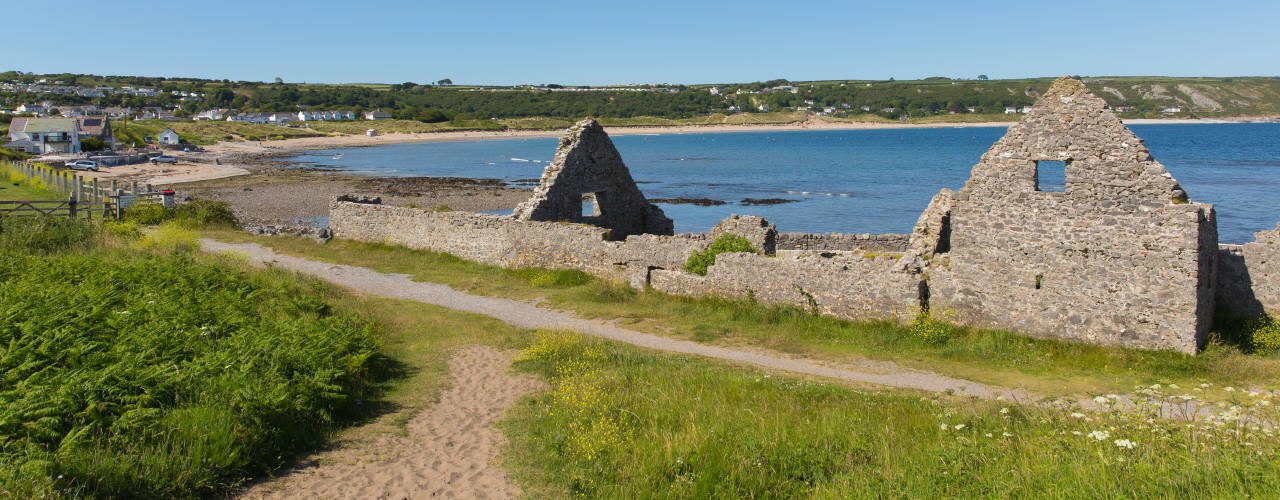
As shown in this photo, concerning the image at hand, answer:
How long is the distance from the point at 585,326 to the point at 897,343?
225 inches

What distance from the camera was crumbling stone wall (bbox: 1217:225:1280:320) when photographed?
45.3ft

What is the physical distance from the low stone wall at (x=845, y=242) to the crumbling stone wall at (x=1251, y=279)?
6669 millimetres

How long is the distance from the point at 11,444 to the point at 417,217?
17123mm

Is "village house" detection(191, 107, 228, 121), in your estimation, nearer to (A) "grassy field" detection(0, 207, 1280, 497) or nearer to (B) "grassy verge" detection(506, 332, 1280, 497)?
(A) "grassy field" detection(0, 207, 1280, 497)

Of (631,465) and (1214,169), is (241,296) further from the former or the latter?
(1214,169)

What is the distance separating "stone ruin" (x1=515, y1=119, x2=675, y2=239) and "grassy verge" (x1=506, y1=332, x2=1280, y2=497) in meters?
11.6

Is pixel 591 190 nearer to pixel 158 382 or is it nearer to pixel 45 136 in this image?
pixel 158 382

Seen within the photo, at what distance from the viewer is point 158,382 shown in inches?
344

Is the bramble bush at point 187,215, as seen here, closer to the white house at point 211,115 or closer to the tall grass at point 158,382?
the tall grass at point 158,382

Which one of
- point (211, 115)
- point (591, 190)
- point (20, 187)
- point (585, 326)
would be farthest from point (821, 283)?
point (211, 115)

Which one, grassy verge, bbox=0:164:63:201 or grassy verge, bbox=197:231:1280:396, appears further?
grassy verge, bbox=0:164:63:201

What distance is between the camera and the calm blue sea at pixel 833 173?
155 ft

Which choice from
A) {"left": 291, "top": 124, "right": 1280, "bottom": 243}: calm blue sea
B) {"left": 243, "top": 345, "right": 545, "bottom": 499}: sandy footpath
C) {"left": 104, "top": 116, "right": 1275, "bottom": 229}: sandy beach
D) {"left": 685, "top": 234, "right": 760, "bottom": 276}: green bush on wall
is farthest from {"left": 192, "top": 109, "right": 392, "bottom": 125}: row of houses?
{"left": 243, "top": 345, "right": 545, "bottom": 499}: sandy footpath

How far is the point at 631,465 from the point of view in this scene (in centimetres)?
770
